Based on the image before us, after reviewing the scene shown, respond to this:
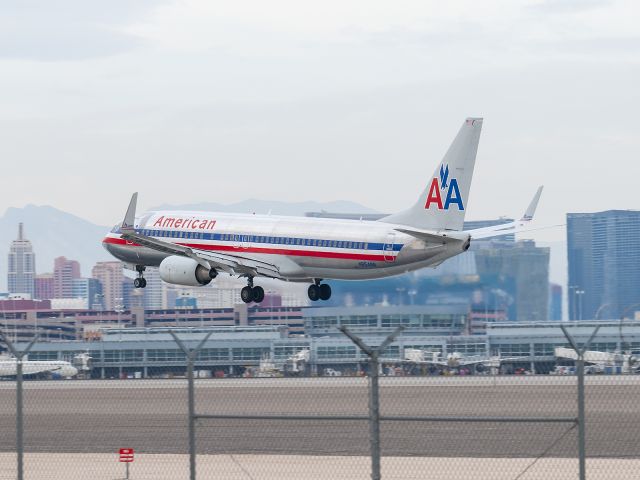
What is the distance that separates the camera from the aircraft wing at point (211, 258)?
86250 millimetres

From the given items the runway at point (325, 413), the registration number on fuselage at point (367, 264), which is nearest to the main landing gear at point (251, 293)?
the runway at point (325, 413)

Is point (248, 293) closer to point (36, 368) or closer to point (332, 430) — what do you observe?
point (332, 430)

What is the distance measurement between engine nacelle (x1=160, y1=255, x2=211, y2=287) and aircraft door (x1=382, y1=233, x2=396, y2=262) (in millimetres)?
12198

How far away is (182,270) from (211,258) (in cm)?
186

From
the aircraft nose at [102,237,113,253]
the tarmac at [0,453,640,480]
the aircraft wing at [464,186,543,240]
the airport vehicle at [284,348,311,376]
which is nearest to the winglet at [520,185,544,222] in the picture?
the aircraft wing at [464,186,543,240]

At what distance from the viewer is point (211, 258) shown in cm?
8694

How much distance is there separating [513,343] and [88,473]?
13373 centimetres

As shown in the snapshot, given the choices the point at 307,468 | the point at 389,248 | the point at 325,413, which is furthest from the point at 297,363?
the point at 307,468

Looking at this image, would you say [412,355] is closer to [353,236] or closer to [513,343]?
[513,343]

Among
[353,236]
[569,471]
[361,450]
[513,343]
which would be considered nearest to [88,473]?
[361,450]

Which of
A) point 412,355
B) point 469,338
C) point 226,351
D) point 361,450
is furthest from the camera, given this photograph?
point 469,338

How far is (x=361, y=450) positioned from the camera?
1895 inches

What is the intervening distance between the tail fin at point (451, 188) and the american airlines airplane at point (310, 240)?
0.06 m

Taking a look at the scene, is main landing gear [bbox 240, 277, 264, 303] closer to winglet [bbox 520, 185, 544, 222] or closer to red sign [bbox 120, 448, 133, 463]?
winglet [bbox 520, 185, 544, 222]
